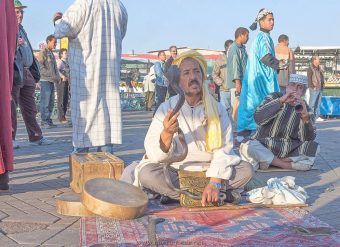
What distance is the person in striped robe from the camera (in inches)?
243

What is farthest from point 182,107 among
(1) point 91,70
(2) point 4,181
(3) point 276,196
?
(1) point 91,70

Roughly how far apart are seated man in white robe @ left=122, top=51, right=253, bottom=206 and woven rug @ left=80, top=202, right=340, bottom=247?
0.26 metres

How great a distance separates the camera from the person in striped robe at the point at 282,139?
20.3ft

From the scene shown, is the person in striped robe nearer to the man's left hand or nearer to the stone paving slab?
the man's left hand

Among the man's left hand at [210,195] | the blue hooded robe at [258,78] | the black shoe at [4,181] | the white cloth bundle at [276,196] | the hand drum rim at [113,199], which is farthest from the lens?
the blue hooded robe at [258,78]

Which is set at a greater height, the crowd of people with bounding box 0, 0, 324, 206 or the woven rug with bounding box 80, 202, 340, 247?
the crowd of people with bounding box 0, 0, 324, 206

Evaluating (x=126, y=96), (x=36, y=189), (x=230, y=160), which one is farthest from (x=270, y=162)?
(x=126, y=96)

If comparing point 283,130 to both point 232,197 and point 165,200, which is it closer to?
point 232,197

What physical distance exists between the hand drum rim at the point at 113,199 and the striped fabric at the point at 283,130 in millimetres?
2472

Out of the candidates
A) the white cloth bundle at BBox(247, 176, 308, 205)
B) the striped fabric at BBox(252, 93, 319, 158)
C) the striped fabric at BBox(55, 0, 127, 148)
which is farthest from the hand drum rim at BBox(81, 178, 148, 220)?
the striped fabric at BBox(252, 93, 319, 158)

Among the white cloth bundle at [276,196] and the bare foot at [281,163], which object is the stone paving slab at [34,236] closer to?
the white cloth bundle at [276,196]

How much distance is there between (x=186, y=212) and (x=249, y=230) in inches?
24.2

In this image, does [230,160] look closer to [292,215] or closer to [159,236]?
[292,215]

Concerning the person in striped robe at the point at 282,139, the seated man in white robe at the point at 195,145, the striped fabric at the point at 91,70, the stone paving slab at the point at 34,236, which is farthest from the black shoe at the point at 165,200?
the person in striped robe at the point at 282,139
